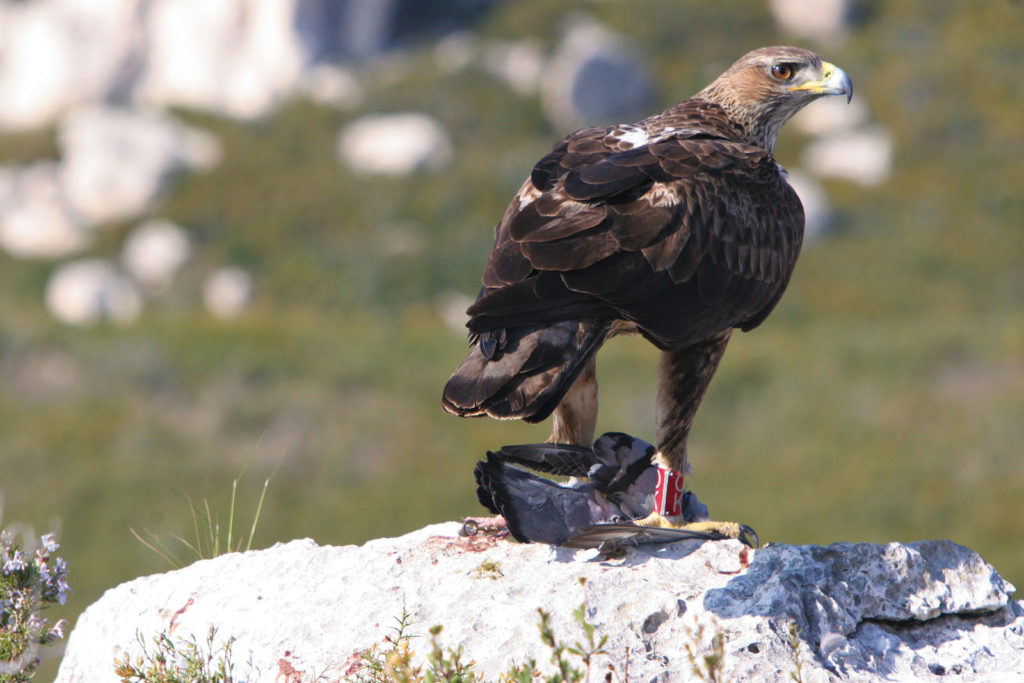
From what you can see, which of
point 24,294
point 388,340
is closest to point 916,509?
point 388,340

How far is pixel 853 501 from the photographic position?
27.9 meters

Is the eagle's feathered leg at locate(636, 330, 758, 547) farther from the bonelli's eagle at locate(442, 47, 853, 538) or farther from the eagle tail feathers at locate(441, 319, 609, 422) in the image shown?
the eagle tail feathers at locate(441, 319, 609, 422)

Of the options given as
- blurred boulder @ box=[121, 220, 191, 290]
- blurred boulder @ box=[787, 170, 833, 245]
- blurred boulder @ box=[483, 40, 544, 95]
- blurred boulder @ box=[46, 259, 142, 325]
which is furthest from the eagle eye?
blurred boulder @ box=[483, 40, 544, 95]

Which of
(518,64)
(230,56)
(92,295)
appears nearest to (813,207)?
(518,64)

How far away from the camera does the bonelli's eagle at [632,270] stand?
5.05 m

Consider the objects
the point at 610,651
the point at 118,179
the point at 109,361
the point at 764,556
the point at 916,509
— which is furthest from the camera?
the point at 118,179

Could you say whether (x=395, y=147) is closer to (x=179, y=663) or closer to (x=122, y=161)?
(x=122, y=161)

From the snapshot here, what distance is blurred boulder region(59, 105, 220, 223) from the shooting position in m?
46.7

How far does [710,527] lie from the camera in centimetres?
579

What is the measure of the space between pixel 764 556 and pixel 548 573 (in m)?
0.84

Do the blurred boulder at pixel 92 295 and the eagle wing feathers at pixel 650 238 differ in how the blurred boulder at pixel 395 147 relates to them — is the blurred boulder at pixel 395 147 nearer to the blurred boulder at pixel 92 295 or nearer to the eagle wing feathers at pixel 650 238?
the blurred boulder at pixel 92 295

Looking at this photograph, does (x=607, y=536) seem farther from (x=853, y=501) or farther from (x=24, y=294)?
(x=24, y=294)

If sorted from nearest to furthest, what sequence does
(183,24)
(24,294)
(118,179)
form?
1. (24,294)
2. (118,179)
3. (183,24)

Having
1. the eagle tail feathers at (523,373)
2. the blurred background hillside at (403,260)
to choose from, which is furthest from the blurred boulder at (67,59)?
the eagle tail feathers at (523,373)
